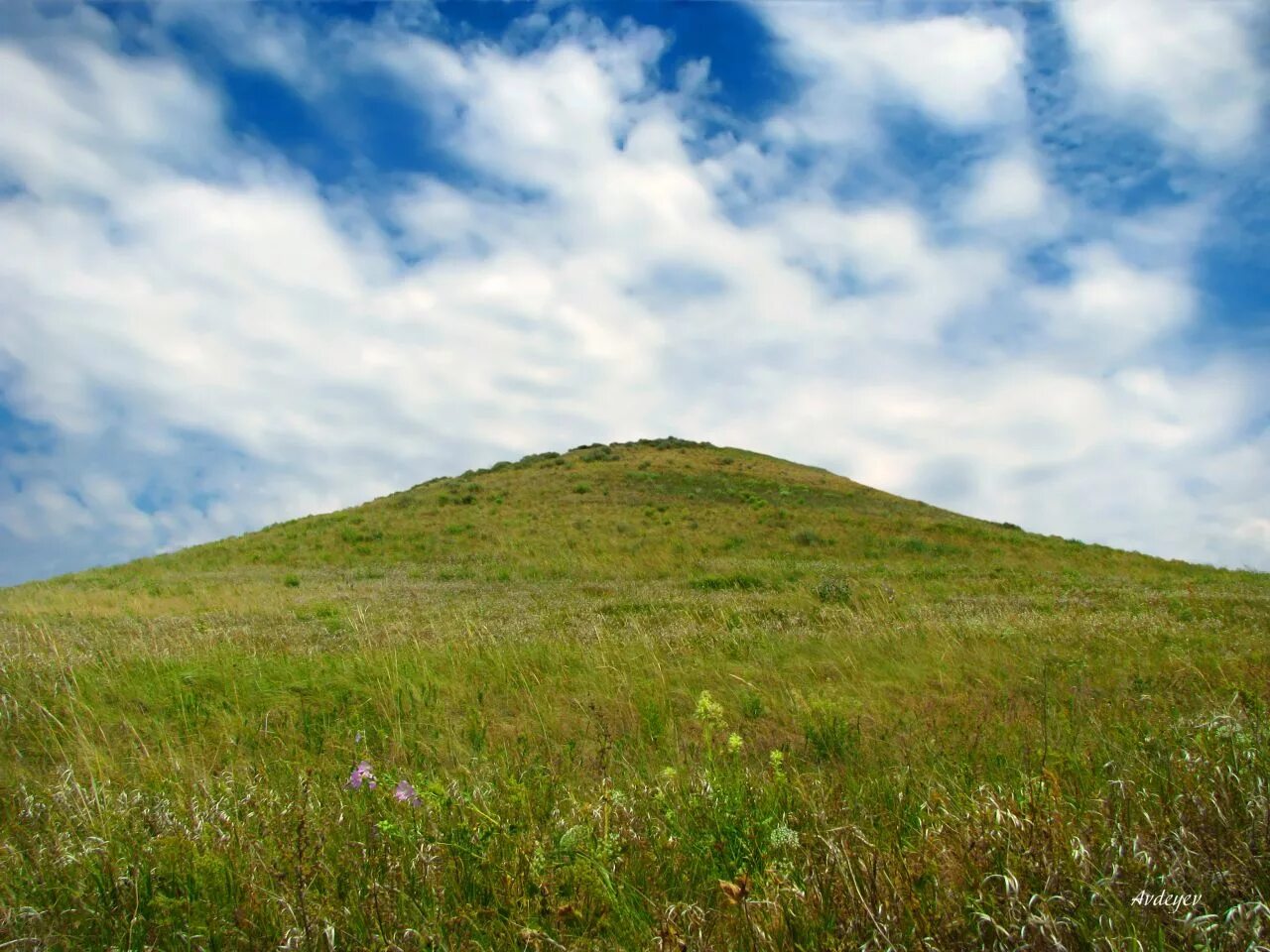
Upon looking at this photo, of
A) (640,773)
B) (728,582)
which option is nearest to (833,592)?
(728,582)

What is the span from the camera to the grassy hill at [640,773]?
2195mm

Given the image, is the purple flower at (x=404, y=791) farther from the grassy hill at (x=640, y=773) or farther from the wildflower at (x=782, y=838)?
the wildflower at (x=782, y=838)

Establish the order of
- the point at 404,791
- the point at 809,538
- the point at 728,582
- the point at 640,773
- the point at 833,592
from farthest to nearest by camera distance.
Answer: the point at 809,538 < the point at 728,582 < the point at 833,592 < the point at 640,773 < the point at 404,791

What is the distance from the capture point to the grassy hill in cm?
220

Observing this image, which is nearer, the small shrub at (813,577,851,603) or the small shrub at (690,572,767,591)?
the small shrub at (813,577,851,603)

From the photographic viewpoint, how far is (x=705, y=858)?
2729 mm

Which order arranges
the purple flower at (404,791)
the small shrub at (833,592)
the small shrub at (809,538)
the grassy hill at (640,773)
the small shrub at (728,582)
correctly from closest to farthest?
the grassy hill at (640,773) < the purple flower at (404,791) < the small shrub at (833,592) < the small shrub at (728,582) < the small shrub at (809,538)

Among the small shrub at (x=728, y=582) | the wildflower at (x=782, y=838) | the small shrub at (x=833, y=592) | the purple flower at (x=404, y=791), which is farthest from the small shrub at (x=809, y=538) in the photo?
the purple flower at (x=404, y=791)

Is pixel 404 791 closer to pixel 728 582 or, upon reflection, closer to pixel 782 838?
pixel 782 838

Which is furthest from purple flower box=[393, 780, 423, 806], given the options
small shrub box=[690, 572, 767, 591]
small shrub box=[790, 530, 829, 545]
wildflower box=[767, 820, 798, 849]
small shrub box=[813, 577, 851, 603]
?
small shrub box=[790, 530, 829, 545]

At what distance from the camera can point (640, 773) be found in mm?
4309

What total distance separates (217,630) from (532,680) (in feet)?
22.5

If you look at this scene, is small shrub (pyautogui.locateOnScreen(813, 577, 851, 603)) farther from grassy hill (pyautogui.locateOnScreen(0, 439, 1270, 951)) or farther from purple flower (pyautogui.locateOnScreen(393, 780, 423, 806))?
purple flower (pyautogui.locateOnScreen(393, 780, 423, 806))

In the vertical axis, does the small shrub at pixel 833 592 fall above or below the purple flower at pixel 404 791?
above
